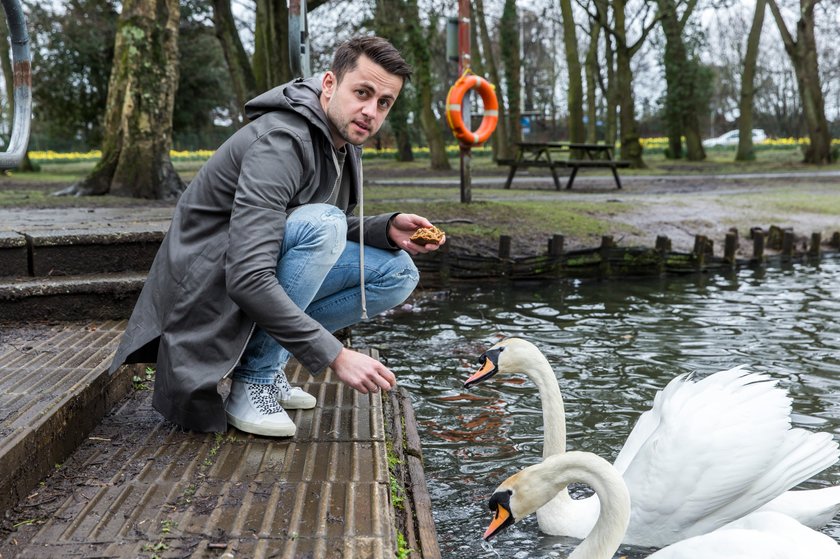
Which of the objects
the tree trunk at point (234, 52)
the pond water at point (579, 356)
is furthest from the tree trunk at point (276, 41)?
the pond water at point (579, 356)

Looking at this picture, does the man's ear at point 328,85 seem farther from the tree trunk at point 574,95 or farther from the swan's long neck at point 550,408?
the tree trunk at point 574,95

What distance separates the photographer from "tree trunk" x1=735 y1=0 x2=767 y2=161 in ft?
97.8

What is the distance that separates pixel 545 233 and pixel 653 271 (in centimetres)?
160

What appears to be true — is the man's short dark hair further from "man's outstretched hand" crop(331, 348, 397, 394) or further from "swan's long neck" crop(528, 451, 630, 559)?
"swan's long neck" crop(528, 451, 630, 559)

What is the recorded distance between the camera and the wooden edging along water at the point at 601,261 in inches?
409

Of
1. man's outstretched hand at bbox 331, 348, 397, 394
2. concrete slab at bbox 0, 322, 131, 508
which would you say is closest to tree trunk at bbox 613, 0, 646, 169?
concrete slab at bbox 0, 322, 131, 508

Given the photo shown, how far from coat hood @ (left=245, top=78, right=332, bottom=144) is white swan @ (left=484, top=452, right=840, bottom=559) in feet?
5.03

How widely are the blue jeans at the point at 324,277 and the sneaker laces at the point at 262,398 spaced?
1.1 inches

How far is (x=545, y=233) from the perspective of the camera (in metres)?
12.3

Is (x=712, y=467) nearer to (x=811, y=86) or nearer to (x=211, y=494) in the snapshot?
(x=211, y=494)

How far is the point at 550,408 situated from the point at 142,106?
10729mm

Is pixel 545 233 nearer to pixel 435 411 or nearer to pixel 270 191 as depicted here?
pixel 435 411

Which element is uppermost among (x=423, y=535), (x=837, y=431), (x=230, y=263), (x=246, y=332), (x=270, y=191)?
(x=270, y=191)

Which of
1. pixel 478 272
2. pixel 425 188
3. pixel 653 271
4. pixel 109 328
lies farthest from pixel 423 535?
pixel 425 188
